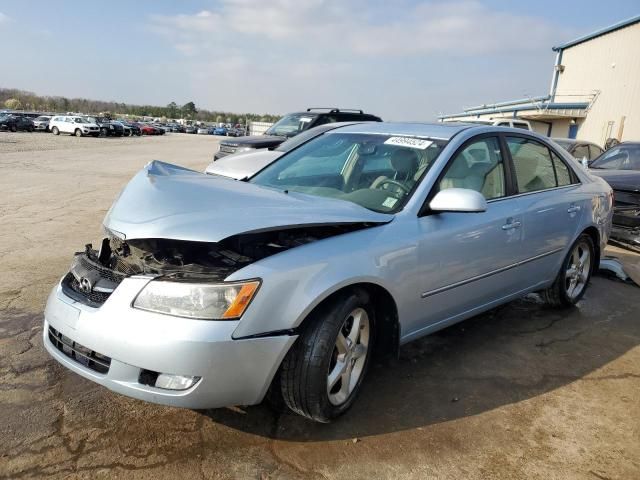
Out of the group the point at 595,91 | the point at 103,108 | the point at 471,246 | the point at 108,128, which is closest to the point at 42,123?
the point at 108,128

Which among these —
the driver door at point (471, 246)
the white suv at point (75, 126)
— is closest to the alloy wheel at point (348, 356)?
the driver door at point (471, 246)

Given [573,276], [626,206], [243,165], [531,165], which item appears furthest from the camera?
A: [626,206]

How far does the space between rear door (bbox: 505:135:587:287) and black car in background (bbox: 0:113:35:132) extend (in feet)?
145

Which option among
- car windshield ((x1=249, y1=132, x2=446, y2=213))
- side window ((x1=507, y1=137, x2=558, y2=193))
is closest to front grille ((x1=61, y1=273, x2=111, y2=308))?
car windshield ((x1=249, y1=132, x2=446, y2=213))

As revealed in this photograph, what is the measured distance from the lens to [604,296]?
5258mm

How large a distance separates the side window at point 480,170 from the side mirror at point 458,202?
0.86ft

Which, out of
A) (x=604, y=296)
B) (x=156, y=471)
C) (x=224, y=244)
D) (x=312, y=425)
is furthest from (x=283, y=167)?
(x=604, y=296)

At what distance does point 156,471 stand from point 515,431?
1842mm

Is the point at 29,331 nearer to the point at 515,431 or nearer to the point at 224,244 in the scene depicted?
the point at 224,244

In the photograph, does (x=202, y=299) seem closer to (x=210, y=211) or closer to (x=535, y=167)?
(x=210, y=211)

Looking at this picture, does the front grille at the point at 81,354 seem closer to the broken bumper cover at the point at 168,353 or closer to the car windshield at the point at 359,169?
the broken bumper cover at the point at 168,353

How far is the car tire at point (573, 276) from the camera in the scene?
4559 millimetres

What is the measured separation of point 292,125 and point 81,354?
1027 centimetres

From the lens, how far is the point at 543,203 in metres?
4.04
